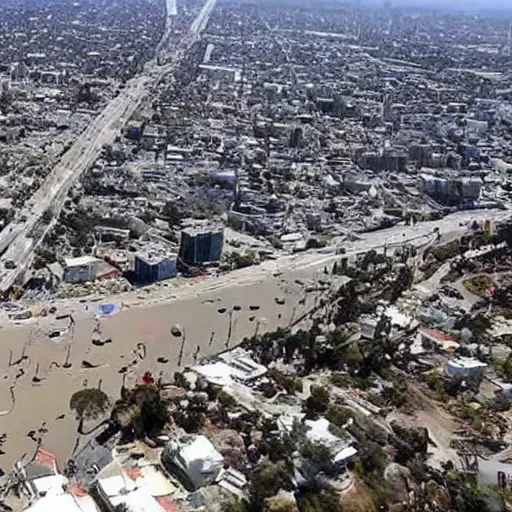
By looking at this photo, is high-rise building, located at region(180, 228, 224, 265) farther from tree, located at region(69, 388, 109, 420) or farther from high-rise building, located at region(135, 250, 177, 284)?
tree, located at region(69, 388, 109, 420)

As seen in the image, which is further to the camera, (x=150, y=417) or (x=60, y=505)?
(x=150, y=417)

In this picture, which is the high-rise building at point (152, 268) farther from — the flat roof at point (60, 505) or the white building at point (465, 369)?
the flat roof at point (60, 505)

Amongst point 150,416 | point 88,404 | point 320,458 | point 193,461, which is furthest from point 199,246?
point 320,458

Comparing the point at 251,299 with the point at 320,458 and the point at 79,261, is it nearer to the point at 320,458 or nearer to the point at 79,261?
the point at 79,261

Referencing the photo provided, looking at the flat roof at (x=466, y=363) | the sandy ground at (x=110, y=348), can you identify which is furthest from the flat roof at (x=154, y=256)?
the flat roof at (x=466, y=363)

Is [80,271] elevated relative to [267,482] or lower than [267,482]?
lower

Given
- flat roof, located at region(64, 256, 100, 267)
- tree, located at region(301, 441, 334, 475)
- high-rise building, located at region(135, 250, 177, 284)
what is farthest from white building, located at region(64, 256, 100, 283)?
tree, located at region(301, 441, 334, 475)
